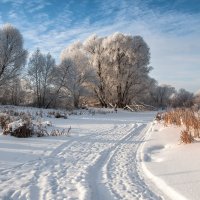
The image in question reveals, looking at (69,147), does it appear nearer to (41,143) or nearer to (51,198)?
(41,143)

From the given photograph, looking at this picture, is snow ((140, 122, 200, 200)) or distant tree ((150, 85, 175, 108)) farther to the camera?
distant tree ((150, 85, 175, 108))

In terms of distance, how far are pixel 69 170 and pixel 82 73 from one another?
36214 mm

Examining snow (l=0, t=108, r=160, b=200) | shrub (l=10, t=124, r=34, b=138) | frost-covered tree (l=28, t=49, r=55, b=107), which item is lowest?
snow (l=0, t=108, r=160, b=200)

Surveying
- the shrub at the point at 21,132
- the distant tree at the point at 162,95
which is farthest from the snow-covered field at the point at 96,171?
the distant tree at the point at 162,95

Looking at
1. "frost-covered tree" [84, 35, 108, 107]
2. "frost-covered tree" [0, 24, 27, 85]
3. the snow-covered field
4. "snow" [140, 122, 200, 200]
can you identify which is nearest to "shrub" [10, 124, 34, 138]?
the snow-covered field

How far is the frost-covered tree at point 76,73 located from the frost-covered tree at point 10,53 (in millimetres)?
Answer: 6498

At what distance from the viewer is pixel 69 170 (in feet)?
24.2

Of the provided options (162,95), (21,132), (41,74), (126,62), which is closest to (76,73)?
(41,74)

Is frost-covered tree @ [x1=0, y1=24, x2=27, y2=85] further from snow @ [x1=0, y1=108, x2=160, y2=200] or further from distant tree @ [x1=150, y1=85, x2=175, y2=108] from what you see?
distant tree @ [x1=150, y1=85, x2=175, y2=108]

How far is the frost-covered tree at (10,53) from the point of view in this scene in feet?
115

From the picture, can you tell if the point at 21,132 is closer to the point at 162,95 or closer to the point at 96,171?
the point at 96,171

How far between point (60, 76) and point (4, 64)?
792 cm

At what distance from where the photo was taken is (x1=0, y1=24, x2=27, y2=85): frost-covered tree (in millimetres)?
34969

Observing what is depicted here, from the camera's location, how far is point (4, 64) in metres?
35.0
